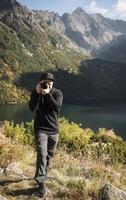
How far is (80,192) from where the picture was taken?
337 inches

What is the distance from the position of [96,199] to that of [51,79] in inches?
104

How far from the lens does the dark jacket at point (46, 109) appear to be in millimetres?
9008

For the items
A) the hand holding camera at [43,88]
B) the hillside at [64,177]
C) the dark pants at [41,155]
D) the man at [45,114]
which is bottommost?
the hillside at [64,177]

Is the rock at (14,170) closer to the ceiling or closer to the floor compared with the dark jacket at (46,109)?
closer to the floor

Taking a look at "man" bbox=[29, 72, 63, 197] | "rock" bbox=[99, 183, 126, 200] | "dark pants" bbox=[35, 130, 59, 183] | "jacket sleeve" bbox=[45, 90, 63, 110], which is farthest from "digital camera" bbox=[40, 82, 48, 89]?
"rock" bbox=[99, 183, 126, 200]

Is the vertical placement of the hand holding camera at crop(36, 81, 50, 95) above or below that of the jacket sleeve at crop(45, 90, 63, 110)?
above

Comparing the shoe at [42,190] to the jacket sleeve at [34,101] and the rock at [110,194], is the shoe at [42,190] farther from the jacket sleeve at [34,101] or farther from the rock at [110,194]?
the jacket sleeve at [34,101]

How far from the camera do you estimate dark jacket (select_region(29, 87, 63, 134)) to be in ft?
29.6

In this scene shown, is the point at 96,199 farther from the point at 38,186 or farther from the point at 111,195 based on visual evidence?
the point at 38,186

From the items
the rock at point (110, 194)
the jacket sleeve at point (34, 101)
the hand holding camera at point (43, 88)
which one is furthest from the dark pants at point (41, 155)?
the rock at point (110, 194)

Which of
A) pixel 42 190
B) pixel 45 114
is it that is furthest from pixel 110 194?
pixel 45 114

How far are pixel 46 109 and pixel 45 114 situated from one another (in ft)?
0.36

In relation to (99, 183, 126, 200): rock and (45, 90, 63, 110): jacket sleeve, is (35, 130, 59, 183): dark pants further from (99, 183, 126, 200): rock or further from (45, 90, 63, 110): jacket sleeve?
(99, 183, 126, 200): rock

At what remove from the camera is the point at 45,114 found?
9102mm
